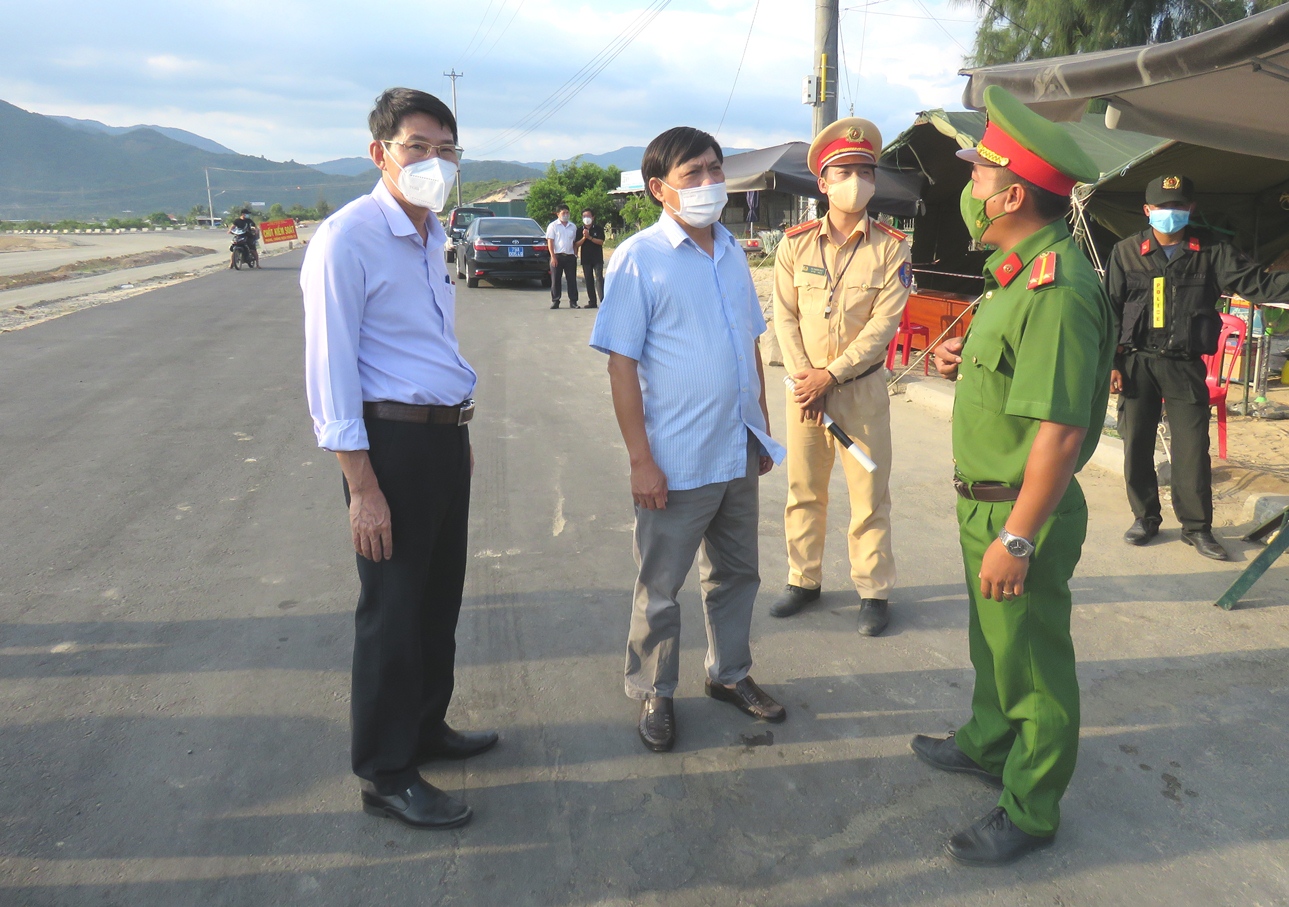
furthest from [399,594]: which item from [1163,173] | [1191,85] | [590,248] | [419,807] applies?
[590,248]

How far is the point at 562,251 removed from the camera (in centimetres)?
1397

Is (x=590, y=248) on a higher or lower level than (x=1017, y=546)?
higher

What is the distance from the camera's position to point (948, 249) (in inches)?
496

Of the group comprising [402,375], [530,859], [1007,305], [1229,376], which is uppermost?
[1007,305]

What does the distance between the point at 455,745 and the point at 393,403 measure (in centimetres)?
121

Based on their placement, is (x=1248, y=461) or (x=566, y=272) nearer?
(x=1248, y=461)

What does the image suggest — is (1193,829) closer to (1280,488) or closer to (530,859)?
(530,859)

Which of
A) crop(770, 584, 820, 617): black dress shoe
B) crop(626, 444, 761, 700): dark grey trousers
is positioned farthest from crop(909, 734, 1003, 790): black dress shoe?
crop(770, 584, 820, 617): black dress shoe

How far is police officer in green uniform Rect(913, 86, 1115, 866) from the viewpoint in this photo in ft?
6.95

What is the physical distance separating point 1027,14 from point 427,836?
20.7 meters

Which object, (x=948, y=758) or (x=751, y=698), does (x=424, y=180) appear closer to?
(x=751, y=698)

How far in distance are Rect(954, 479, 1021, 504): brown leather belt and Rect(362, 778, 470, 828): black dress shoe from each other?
176cm

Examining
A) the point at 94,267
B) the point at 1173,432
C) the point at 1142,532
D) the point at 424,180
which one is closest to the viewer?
the point at 424,180

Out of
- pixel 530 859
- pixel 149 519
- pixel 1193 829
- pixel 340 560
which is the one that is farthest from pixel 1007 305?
pixel 149 519
